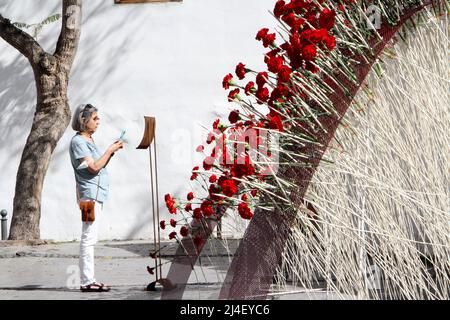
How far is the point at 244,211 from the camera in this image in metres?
4.31

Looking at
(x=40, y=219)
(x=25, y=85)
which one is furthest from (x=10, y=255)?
(x=25, y=85)

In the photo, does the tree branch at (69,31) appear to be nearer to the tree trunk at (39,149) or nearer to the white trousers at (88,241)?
the tree trunk at (39,149)

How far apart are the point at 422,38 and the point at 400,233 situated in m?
0.85

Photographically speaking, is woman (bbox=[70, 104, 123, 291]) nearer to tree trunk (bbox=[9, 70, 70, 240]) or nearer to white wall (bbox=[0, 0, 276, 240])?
tree trunk (bbox=[9, 70, 70, 240])

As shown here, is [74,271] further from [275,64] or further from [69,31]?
[275,64]

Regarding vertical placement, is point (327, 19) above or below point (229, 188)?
above

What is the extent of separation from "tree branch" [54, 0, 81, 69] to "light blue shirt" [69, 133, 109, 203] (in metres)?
4.90

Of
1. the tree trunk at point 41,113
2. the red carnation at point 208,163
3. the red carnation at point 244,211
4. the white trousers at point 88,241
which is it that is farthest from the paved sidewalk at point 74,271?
the red carnation at point 244,211

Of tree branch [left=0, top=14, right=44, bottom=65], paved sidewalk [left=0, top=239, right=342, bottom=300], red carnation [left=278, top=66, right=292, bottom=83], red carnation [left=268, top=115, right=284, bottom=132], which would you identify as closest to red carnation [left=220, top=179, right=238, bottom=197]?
red carnation [left=268, top=115, right=284, bottom=132]

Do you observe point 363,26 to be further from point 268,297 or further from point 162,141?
point 162,141

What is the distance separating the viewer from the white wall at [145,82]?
1349 centimetres

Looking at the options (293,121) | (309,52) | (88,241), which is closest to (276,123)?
(293,121)

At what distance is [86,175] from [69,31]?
513 centimetres

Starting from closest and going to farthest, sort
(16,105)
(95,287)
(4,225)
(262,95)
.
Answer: (262,95) → (95,287) → (4,225) → (16,105)
